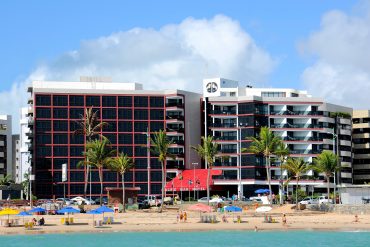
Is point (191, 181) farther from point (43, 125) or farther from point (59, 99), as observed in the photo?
point (43, 125)

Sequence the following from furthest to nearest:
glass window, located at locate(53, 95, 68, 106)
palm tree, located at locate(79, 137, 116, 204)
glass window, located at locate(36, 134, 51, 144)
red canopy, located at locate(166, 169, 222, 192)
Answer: glass window, located at locate(53, 95, 68, 106) → glass window, located at locate(36, 134, 51, 144) → red canopy, located at locate(166, 169, 222, 192) → palm tree, located at locate(79, 137, 116, 204)

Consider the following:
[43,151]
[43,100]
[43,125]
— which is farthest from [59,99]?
[43,151]

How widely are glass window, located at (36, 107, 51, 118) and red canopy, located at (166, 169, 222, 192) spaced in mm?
33186

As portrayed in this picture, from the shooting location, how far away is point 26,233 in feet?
359

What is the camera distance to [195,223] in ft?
407

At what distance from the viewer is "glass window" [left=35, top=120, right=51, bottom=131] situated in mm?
198750

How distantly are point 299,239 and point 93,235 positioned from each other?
27309 mm

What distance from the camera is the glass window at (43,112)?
652ft

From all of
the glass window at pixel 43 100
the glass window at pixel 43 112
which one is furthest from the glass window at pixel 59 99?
the glass window at pixel 43 112

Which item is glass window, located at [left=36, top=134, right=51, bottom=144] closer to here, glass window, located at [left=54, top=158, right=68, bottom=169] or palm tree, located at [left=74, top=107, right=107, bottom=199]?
glass window, located at [left=54, top=158, right=68, bottom=169]

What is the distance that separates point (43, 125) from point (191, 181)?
125ft

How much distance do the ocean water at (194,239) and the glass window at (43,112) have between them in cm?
8841

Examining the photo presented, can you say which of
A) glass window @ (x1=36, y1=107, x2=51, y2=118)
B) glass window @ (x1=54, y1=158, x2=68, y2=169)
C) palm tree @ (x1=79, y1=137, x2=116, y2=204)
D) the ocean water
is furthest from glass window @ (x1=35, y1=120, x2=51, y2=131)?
the ocean water

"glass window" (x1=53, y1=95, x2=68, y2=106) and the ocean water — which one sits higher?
"glass window" (x1=53, y1=95, x2=68, y2=106)
